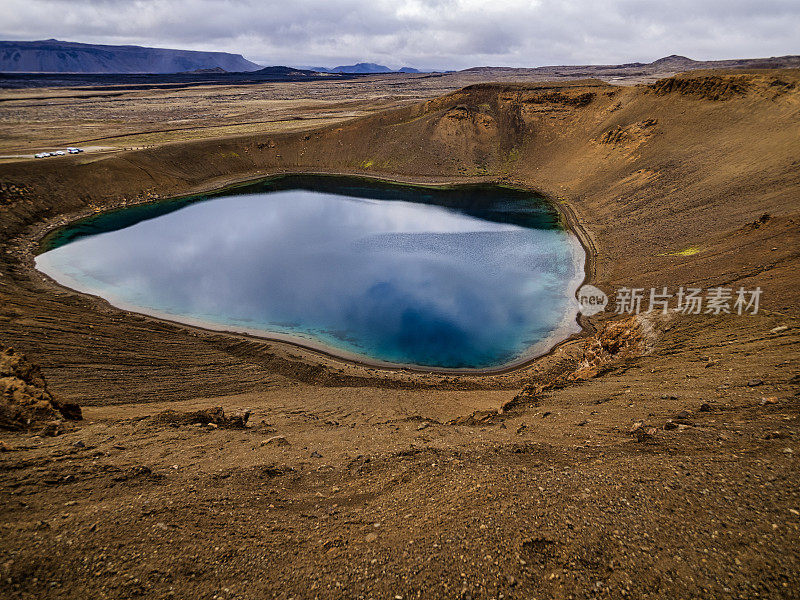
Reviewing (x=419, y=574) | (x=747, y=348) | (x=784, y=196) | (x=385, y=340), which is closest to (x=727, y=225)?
(x=784, y=196)

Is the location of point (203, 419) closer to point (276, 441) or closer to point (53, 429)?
point (276, 441)

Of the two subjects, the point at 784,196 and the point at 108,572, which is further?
the point at 784,196

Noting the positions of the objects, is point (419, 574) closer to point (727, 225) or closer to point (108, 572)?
point (108, 572)

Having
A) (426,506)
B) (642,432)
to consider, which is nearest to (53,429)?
(426,506)

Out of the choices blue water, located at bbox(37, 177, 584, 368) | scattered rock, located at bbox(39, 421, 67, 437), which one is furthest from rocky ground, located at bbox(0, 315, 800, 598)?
blue water, located at bbox(37, 177, 584, 368)

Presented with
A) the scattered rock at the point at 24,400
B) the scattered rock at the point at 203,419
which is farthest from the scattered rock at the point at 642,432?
the scattered rock at the point at 24,400

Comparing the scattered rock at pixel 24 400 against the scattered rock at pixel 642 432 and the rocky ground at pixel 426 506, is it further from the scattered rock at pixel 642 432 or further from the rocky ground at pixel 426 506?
the scattered rock at pixel 642 432

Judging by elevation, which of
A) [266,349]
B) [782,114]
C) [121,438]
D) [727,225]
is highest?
[782,114]
